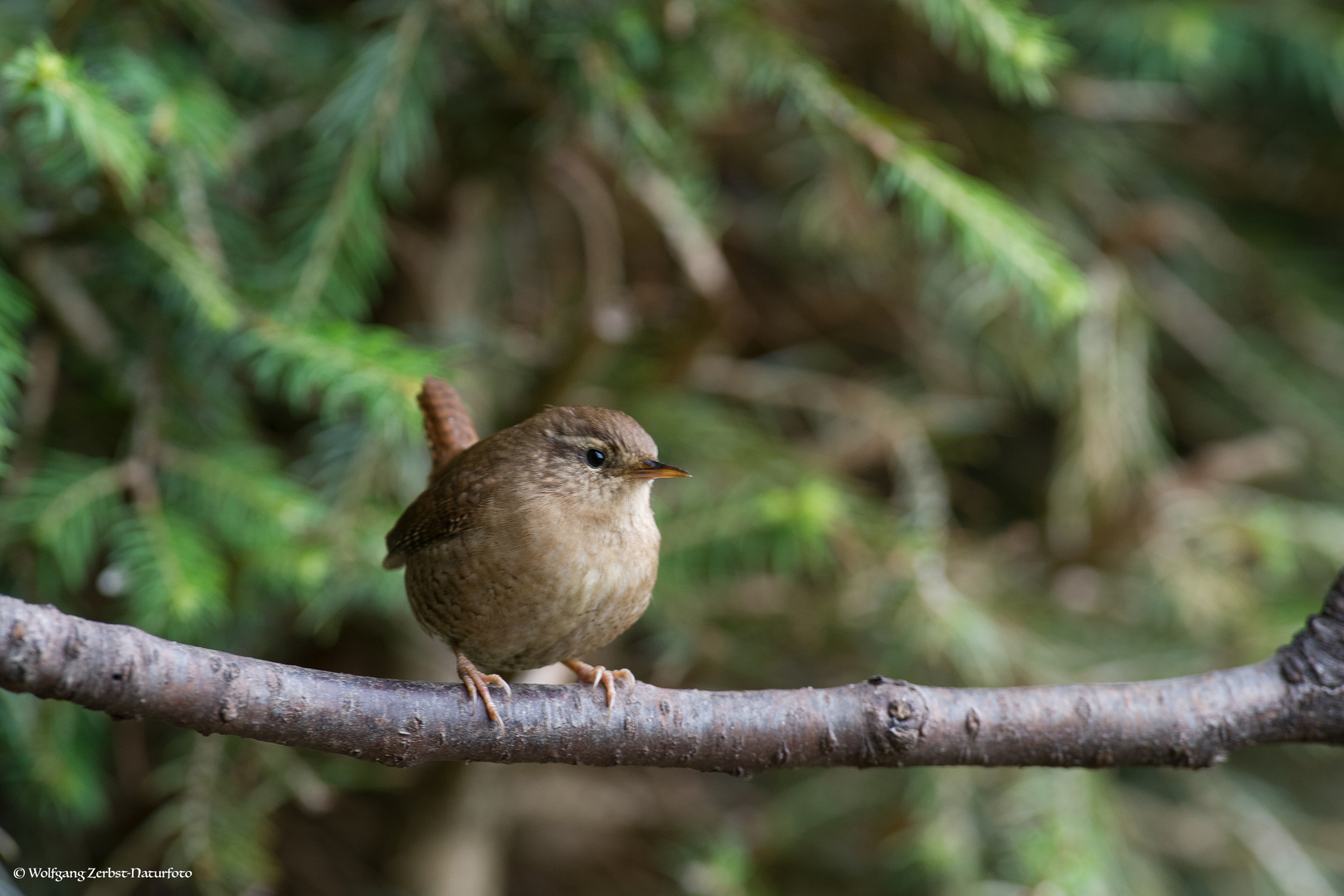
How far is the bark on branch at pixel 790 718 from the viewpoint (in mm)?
1223

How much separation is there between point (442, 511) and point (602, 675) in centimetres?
42

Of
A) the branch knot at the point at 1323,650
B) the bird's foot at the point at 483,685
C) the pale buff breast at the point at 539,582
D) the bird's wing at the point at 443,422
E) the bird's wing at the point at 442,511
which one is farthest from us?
the bird's wing at the point at 443,422

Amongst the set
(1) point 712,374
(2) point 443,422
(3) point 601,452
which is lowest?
(1) point 712,374

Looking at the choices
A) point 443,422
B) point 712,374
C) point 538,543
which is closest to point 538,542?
point 538,543

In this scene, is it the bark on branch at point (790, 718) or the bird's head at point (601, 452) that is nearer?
the bark on branch at point (790, 718)

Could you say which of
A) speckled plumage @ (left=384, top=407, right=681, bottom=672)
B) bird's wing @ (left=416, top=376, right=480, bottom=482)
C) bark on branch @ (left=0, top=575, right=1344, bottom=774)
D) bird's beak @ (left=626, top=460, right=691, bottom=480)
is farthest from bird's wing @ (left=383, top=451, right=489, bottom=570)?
bark on branch @ (left=0, top=575, right=1344, bottom=774)

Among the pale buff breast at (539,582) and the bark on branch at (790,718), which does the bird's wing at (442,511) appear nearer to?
the pale buff breast at (539,582)

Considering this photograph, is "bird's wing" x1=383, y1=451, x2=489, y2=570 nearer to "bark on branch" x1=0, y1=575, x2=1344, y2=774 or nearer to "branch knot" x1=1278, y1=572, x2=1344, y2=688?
"bark on branch" x1=0, y1=575, x2=1344, y2=774

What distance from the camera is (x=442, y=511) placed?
175 centimetres

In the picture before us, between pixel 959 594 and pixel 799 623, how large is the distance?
47 cm

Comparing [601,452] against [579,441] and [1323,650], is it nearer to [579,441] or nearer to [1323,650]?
[579,441]

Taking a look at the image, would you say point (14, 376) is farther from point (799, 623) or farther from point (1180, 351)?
point (1180, 351)

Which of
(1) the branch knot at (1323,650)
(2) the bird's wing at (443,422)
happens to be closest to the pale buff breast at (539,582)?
(2) the bird's wing at (443,422)

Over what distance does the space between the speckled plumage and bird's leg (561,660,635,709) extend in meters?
0.08
